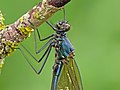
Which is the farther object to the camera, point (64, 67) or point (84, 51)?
point (84, 51)

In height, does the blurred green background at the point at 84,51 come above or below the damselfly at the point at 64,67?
above

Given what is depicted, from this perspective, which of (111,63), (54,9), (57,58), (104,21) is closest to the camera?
(54,9)

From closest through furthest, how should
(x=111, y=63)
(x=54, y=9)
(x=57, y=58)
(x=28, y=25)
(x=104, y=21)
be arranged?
(x=54, y=9)
(x=28, y=25)
(x=57, y=58)
(x=111, y=63)
(x=104, y=21)

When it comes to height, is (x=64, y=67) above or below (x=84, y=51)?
below

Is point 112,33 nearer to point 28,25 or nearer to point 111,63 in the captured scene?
point 111,63

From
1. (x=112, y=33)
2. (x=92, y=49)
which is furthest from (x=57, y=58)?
(x=112, y=33)

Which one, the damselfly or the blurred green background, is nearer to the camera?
the damselfly

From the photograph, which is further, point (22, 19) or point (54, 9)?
point (22, 19)

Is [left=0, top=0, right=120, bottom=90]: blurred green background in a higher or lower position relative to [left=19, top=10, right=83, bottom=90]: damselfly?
higher
